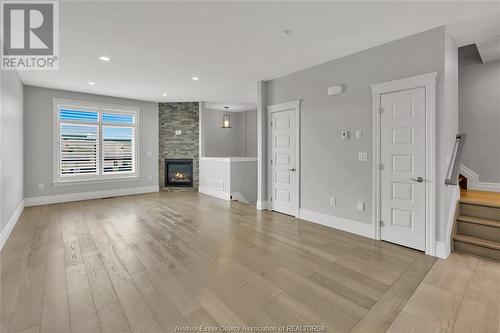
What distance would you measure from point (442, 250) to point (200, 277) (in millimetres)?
2930

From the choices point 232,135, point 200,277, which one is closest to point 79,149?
point 232,135

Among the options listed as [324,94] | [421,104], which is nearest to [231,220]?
[324,94]

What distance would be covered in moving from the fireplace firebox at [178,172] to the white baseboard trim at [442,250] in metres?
6.54

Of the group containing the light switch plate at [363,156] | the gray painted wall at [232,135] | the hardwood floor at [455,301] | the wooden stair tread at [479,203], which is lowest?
the hardwood floor at [455,301]

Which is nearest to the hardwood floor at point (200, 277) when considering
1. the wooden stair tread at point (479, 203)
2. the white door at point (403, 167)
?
the white door at point (403, 167)

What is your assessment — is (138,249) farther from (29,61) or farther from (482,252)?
(482,252)

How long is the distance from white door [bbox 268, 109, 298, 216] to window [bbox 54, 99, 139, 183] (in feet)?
14.9

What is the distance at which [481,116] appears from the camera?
4.30m

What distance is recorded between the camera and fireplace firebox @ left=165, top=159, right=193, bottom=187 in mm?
7973

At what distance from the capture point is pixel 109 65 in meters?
4.29

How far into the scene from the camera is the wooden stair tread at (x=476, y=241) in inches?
115

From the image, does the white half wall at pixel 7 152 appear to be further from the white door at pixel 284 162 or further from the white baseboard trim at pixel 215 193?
the white door at pixel 284 162

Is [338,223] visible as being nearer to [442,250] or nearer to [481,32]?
[442,250]

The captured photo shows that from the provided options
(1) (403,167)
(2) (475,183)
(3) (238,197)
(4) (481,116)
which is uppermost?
(4) (481,116)
